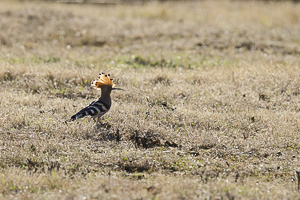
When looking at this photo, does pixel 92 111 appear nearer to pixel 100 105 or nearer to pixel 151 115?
pixel 100 105

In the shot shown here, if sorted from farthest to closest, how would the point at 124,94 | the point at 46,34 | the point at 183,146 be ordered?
1. the point at 46,34
2. the point at 124,94
3. the point at 183,146

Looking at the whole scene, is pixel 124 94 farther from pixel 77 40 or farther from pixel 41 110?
pixel 77 40

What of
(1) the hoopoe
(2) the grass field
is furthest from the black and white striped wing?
(2) the grass field

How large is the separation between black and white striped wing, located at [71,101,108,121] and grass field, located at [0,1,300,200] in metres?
0.25

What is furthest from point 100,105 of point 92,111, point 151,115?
point 151,115

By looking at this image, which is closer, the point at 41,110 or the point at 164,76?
the point at 41,110

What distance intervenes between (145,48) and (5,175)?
9.47m

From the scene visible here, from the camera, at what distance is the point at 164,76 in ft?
32.0

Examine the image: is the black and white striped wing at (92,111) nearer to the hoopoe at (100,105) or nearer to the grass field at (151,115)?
the hoopoe at (100,105)

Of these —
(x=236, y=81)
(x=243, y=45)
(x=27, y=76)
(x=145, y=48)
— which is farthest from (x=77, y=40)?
(x=236, y=81)

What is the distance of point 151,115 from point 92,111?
1321 mm

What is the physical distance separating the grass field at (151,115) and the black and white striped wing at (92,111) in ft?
0.83

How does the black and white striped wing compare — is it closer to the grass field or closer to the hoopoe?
the hoopoe

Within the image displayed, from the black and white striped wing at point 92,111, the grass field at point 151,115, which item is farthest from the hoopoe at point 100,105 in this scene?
the grass field at point 151,115
